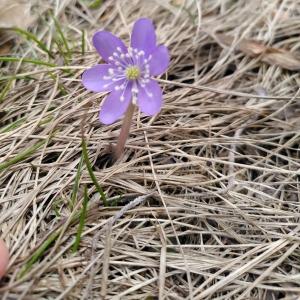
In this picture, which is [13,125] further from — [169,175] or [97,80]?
[169,175]

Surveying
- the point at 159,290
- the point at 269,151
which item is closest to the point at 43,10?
the point at 269,151

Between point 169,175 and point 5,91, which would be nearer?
point 169,175

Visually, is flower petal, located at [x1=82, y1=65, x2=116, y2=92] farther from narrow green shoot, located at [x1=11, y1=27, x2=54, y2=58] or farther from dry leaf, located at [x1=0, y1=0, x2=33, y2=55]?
dry leaf, located at [x1=0, y1=0, x2=33, y2=55]

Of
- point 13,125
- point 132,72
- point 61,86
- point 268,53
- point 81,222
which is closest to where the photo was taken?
point 81,222

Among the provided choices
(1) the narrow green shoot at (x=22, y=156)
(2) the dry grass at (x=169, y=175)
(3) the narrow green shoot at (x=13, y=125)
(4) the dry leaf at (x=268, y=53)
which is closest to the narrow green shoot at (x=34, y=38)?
(2) the dry grass at (x=169, y=175)

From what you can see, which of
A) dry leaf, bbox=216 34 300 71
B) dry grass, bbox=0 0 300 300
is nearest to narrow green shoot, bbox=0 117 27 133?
dry grass, bbox=0 0 300 300

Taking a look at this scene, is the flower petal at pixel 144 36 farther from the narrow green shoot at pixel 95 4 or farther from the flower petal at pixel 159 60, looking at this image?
the narrow green shoot at pixel 95 4

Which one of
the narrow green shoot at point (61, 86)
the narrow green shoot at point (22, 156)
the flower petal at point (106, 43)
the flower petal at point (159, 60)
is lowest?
the narrow green shoot at point (22, 156)

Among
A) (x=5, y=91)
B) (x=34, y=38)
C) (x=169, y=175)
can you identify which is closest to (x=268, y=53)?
(x=169, y=175)
